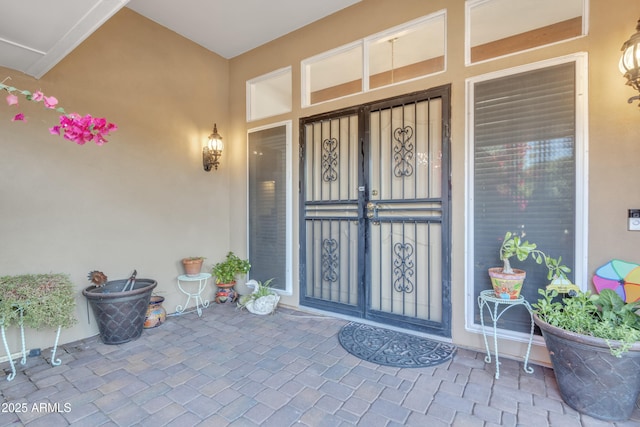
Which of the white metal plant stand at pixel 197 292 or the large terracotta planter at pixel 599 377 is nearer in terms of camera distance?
the large terracotta planter at pixel 599 377

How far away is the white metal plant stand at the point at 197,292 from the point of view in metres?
3.75

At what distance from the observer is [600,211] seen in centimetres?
228

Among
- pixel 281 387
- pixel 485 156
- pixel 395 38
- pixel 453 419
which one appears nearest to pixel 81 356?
pixel 281 387

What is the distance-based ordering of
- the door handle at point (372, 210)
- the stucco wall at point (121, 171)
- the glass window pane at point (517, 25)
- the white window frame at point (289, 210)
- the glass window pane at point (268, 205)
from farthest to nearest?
the glass window pane at point (268, 205) → the white window frame at point (289, 210) → the door handle at point (372, 210) → the stucco wall at point (121, 171) → the glass window pane at point (517, 25)

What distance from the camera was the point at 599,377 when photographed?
1.84 meters

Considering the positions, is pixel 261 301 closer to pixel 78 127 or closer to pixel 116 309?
pixel 116 309

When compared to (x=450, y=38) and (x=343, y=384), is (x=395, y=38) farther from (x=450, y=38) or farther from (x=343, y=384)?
(x=343, y=384)

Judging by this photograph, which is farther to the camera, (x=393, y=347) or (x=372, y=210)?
(x=372, y=210)

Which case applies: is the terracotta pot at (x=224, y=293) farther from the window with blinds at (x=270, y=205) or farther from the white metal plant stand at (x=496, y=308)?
the white metal plant stand at (x=496, y=308)

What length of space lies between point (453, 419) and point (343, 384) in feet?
2.43

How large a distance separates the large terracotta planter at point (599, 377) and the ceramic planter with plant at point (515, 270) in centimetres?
43

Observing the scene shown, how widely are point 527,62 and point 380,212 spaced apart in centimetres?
180

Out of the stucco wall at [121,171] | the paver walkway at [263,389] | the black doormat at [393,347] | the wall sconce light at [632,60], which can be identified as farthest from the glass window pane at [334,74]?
the paver walkway at [263,389]

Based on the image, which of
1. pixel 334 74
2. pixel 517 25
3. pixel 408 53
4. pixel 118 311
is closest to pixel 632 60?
pixel 517 25
